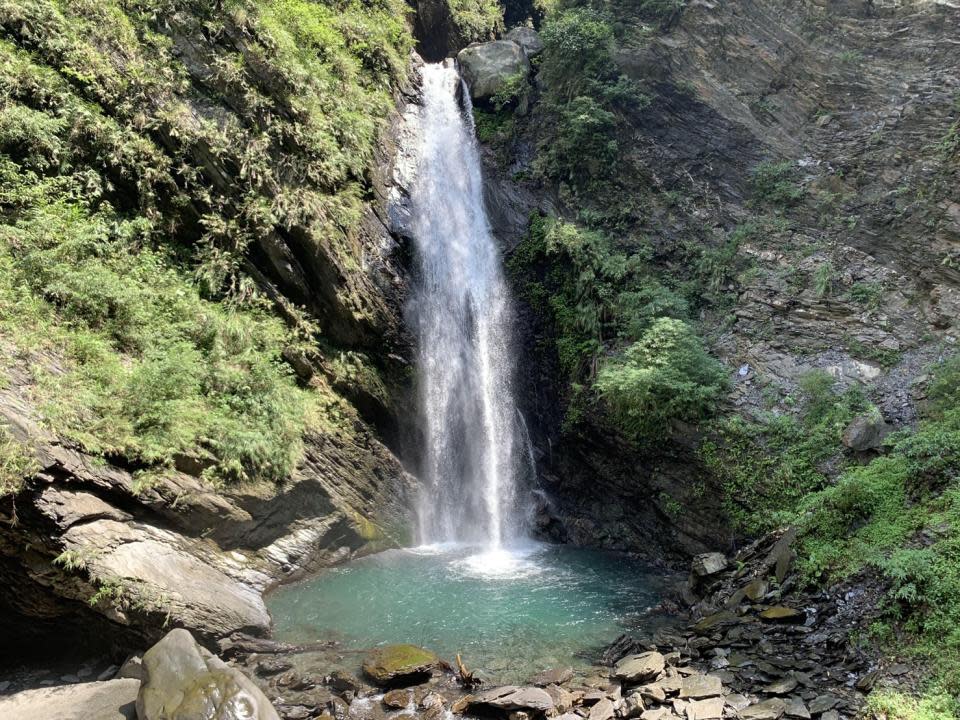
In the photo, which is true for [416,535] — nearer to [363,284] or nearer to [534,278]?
[363,284]

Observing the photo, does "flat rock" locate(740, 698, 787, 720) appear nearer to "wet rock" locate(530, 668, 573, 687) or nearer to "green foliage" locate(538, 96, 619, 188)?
"wet rock" locate(530, 668, 573, 687)

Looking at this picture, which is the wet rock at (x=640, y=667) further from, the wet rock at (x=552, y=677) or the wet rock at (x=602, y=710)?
the wet rock at (x=552, y=677)

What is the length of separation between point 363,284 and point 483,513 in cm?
646

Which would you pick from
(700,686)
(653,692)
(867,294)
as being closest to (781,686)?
(700,686)

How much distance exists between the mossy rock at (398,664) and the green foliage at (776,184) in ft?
48.5

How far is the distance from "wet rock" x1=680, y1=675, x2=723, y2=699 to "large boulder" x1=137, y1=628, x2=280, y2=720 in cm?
454

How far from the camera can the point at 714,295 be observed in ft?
47.1

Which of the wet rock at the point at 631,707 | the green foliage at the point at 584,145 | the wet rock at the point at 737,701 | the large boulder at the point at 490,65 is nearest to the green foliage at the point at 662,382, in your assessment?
the green foliage at the point at 584,145

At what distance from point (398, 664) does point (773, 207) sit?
15.0 meters

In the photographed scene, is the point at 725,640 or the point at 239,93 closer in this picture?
the point at 725,640

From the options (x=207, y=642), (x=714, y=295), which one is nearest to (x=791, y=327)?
(x=714, y=295)

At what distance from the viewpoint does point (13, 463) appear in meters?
6.16

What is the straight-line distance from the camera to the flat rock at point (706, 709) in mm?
5938

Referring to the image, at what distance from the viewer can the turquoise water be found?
797 cm
